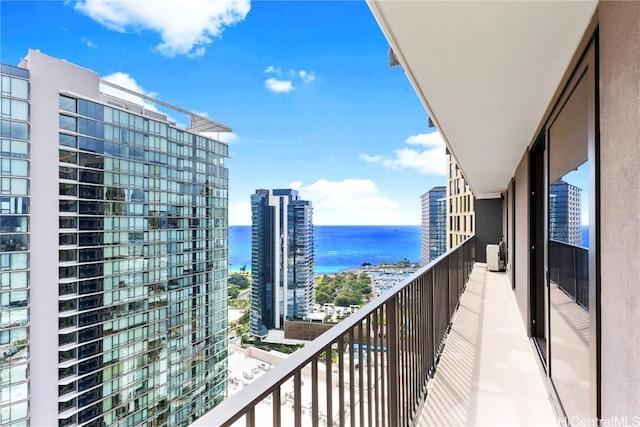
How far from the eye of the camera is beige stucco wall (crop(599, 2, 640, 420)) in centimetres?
86

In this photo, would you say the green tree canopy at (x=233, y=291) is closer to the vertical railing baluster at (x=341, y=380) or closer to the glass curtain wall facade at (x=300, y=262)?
the glass curtain wall facade at (x=300, y=262)

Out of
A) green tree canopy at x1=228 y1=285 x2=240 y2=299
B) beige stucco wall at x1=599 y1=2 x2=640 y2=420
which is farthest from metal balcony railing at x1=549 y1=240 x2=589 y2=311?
green tree canopy at x1=228 y1=285 x2=240 y2=299

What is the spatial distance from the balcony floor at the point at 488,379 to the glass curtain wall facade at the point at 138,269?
9103mm

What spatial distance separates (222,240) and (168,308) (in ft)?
10.1

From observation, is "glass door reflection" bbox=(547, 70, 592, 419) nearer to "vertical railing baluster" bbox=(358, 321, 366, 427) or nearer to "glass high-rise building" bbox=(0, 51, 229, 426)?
"vertical railing baluster" bbox=(358, 321, 366, 427)

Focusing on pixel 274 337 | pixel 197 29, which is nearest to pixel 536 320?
pixel 274 337

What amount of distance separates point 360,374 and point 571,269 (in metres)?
1.59

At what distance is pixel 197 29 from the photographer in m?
24.6

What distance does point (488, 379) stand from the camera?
253cm

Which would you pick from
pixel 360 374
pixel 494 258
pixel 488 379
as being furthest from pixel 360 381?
pixel 494 258

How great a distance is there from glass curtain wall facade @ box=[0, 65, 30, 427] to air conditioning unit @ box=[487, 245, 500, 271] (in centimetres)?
1069

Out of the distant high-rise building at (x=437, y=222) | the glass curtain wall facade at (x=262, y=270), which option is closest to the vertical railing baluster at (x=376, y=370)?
the glass curtain wall facade at (x=262, y=270)

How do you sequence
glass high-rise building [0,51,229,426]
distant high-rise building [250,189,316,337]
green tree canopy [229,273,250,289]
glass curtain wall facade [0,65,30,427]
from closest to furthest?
glass curtain wall facade [0,65,30,427]
glass high-rise building [0,51,229,426]
distant high-rise building [250,189,316,337]
green tree canopy [229,273,250,289]

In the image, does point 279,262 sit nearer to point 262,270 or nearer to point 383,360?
point 262,270
